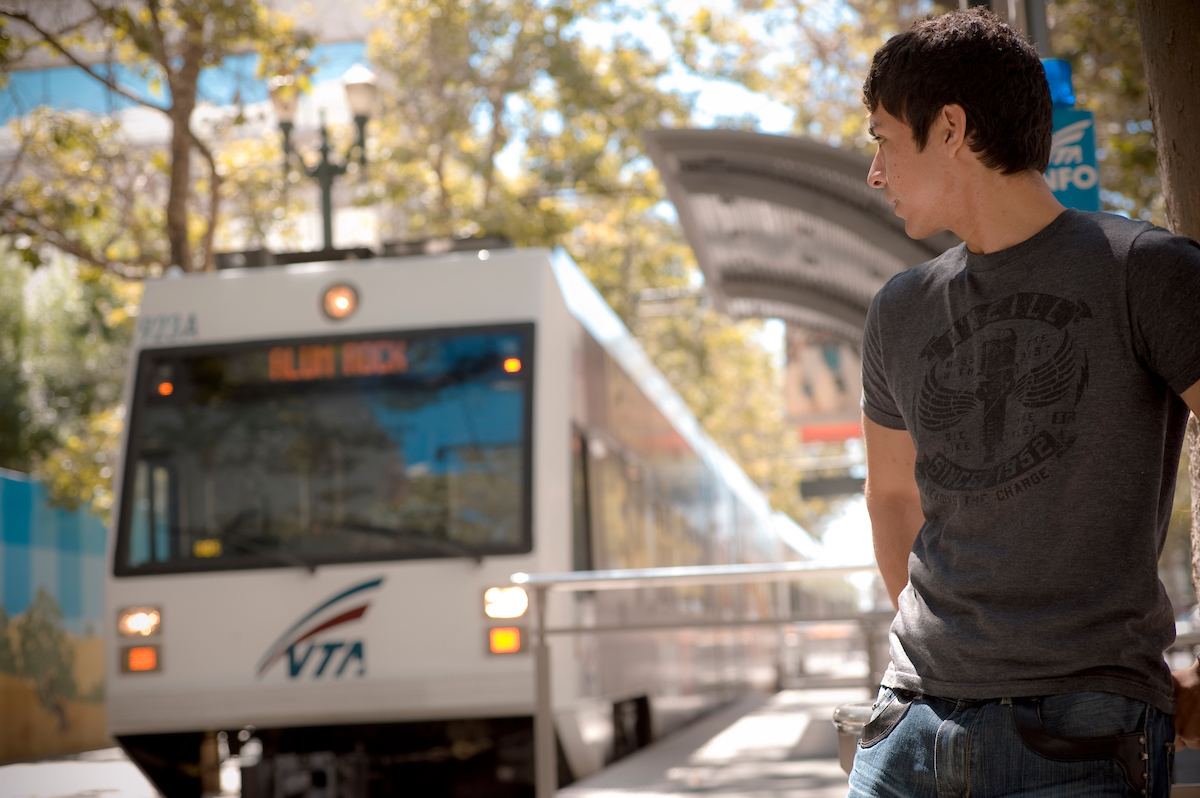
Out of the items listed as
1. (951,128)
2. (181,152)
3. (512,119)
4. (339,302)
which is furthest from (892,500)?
(512,119)

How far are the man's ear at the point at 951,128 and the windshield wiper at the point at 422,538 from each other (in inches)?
213

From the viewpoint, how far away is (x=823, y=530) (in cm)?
5253

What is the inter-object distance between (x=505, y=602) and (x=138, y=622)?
2.02 m

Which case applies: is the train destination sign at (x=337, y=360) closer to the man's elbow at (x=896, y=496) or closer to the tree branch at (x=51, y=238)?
the tree branch at (x=51, y=238)

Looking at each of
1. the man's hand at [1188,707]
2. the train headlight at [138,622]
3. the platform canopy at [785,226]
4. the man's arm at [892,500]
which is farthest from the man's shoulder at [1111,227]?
the train headlight at [138,622]

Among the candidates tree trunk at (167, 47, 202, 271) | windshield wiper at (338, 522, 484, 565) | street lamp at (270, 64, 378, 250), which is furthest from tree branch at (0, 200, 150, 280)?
windshield wiper at (338, 522, 484, 565)

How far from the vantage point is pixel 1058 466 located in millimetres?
1729

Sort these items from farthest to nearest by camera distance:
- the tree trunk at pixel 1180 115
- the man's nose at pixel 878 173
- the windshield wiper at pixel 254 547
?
the windshield wiper at pixel 254 547, the tree trunk at pixel 1180 115, the man's nose at pixel 878 173

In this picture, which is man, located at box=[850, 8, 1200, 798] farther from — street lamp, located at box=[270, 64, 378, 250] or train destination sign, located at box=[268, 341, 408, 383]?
street lamp, located at box=[270, 64, 378, 250]

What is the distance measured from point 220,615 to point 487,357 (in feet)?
6.52

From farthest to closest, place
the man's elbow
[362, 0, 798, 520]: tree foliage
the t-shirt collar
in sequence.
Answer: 1. [362, 0, 798, 520]: tree foliage
2. the man's elbow
3. the t-shirt collar

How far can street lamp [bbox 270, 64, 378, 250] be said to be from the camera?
39.6ft

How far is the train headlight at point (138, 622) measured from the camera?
7.24 metres

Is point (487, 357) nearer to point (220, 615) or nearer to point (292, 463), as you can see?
point (292, 463)
